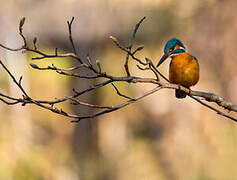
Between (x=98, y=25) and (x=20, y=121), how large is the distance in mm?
2245

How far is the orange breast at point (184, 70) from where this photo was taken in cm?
220

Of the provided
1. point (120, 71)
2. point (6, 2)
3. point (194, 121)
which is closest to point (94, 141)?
point (120, 71)

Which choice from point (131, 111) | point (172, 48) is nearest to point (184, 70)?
point (172, 48)

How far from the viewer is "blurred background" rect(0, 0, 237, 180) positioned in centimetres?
619

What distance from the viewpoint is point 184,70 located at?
2.19m

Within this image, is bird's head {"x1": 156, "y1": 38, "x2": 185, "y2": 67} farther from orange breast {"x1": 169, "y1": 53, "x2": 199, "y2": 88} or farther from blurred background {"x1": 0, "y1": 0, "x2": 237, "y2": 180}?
blurred background {"x1": 0, "y1": 0, "x2": 237, "y2": 180}

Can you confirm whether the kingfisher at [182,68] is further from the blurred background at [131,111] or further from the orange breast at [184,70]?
the blurred background at [131,111]

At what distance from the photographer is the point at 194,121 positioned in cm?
655

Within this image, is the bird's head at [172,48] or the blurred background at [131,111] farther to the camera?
the blurred background at [131,111]

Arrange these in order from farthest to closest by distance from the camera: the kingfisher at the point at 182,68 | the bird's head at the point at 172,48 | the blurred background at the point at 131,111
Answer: the blurred background at the point at 131,111 < the kingfisher at the point at 182,68 < the bird's head at the point at 172,48

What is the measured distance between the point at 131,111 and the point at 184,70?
4568 millimetres

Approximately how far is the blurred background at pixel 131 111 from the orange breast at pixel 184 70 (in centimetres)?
396

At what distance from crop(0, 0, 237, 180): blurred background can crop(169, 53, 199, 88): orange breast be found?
3.96 meters

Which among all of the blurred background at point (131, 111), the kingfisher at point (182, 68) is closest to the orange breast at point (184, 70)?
the kingfisher at point (182, 68)
